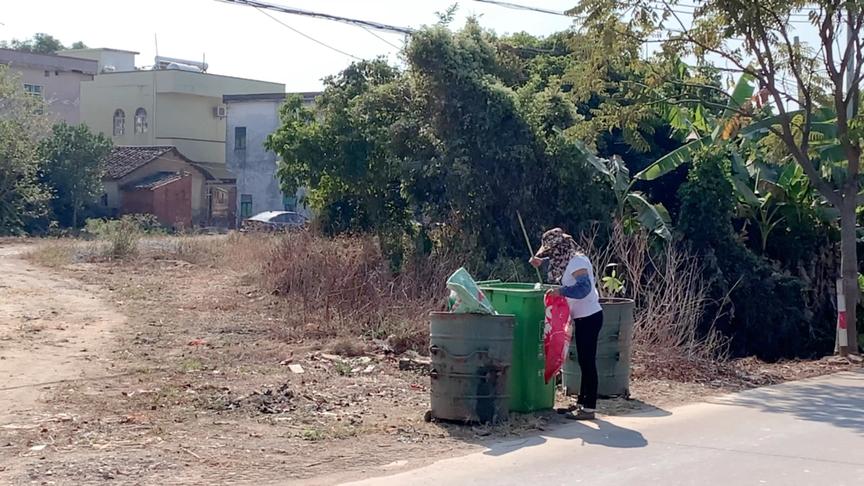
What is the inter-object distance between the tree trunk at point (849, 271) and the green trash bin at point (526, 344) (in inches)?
312

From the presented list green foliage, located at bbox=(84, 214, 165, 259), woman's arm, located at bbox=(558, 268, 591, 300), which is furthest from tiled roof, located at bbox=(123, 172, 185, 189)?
woman's arm, located at bbox=(558, 268, 591, 300)

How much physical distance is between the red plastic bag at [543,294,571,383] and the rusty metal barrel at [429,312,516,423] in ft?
2.07

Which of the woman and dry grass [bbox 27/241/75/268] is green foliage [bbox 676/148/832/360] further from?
dry grass [bbox 27/241/75/268]

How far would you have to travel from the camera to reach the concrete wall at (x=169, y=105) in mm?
59156

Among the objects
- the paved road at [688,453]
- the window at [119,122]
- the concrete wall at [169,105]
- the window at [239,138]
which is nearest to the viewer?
the paved road at [688,453]

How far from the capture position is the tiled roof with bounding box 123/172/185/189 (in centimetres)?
5088

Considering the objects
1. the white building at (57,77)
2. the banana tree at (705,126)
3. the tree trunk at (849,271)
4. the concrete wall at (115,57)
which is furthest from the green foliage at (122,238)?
the concrete wall at (115,57)

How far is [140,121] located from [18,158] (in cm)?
2042

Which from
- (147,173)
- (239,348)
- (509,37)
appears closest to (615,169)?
(509,37)

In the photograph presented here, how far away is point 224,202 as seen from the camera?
55.1 m

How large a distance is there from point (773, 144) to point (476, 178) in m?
5.29

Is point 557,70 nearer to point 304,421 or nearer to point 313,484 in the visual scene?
point 304,421

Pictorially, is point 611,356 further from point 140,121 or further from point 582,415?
point 140,121

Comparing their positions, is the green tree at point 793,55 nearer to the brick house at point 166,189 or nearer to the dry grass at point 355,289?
the dry grass at point 355,289
